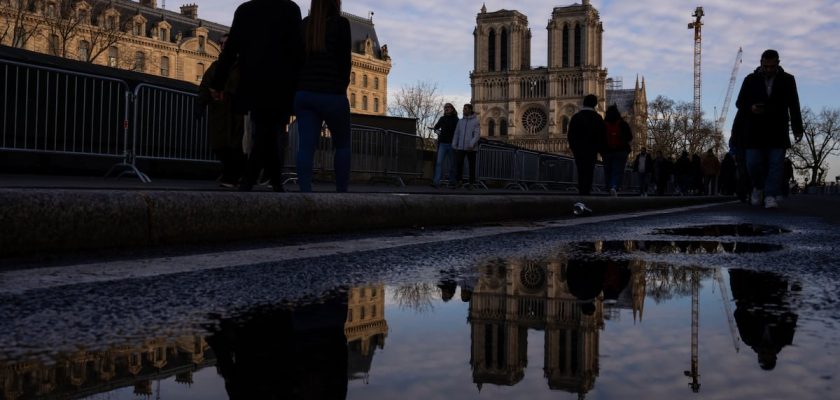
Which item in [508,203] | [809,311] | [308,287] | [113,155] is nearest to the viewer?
[809,311]

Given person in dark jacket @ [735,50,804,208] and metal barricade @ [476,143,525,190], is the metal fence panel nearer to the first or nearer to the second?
person in dark jacket @ [735,50,804,208]

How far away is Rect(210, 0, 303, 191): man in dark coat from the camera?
651 cm

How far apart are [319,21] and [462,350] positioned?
5262 millimetres

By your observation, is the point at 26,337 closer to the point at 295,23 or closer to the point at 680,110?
the point at 295,23

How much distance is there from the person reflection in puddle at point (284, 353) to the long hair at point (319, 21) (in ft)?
15.0

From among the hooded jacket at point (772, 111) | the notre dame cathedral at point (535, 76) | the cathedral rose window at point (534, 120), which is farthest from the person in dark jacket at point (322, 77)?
the cathedral rose window at point (534, 120)

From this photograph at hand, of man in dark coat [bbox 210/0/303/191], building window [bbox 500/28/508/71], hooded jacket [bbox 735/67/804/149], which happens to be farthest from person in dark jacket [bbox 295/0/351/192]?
building window [bbox 500/28/508/71]

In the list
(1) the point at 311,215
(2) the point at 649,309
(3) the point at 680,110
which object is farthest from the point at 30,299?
(3) the point at 680,110

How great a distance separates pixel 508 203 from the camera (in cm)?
888

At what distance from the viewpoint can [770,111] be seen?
10.4 metres

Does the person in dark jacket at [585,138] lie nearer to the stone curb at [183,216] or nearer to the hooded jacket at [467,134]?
the hooded jacket at [467,134]

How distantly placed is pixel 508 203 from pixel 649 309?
21.1 ft

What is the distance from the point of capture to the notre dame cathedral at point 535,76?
11538 cm

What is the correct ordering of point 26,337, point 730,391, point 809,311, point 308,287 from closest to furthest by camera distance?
point 730,391 < point 26,337 < point 809,311 < point 308,287
